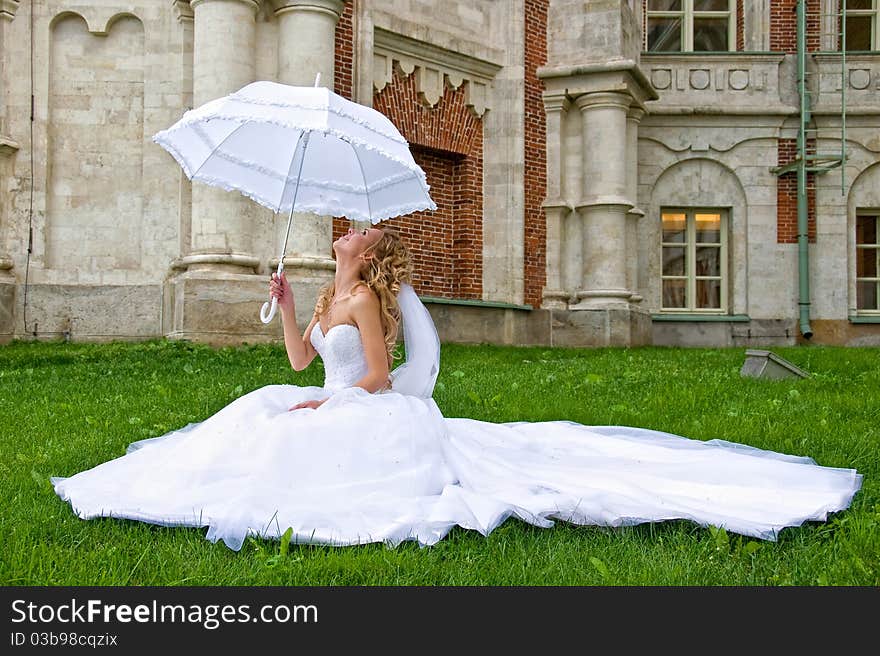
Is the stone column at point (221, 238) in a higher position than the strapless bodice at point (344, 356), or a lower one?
higher

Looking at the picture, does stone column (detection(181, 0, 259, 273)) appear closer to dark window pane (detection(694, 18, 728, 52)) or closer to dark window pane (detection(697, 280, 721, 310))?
dark window pane (detection(697, 280, 721, 310))

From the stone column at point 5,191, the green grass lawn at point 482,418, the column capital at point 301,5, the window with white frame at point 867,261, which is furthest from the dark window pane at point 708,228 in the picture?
the stone column at point 5,191

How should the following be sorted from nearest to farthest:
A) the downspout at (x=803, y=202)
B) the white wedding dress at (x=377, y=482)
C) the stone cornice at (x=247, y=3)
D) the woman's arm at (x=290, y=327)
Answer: the white wedding dress at (x=377, y=482), the woman's arm at (x=290, y=327), the stone cornice at (x=247, y=3), the downspout at (x=803, y=202)

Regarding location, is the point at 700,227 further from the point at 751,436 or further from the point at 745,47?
the point at 751,436

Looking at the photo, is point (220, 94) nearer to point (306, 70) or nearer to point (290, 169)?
point (306, 70)

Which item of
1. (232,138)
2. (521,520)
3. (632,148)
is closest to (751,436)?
(521,520)

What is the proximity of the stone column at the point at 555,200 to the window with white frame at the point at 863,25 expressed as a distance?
676cm

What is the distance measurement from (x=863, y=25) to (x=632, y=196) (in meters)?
6.29

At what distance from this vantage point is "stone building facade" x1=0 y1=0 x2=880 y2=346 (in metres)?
11.9

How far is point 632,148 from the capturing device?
1709 centimetres

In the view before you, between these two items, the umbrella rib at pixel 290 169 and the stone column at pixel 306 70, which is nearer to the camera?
the umbrella rib at pixel 290 169

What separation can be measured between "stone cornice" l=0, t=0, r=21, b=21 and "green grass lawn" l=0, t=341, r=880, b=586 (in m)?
4.14

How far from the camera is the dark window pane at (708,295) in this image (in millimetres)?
18391

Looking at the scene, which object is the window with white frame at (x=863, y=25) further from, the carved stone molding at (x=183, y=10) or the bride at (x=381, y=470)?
the bride at (x=381, y=470)
